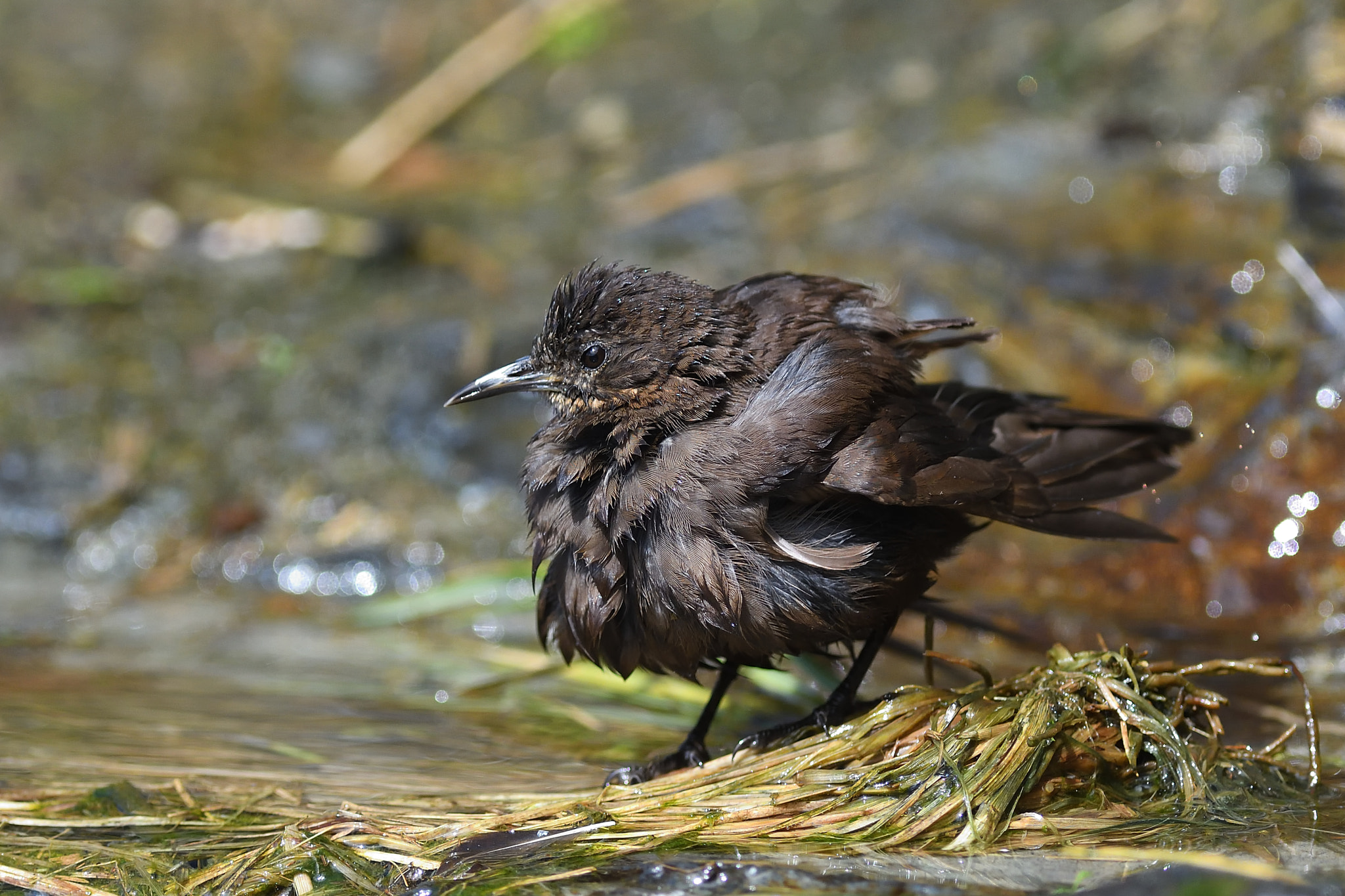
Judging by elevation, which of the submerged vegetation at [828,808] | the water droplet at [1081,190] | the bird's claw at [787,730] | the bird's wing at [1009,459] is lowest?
the submerged vegetation at [828,808]

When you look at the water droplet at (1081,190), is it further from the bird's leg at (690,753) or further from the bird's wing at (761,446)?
the bird's leg at (690,753)

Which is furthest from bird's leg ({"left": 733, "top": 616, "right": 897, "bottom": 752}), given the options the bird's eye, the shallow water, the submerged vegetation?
the bird's eye

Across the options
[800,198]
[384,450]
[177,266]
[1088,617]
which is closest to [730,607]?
[1088,617]

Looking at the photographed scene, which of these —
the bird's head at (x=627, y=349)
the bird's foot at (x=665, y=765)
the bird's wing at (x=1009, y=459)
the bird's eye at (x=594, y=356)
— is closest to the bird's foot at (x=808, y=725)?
the bird's foot at (x=665, y=765)

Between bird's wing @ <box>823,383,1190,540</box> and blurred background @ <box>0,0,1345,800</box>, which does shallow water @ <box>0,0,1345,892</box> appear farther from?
bird's wing @ <box>823,383,1190,540</box>

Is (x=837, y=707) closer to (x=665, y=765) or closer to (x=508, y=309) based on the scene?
(x=665, y=765)

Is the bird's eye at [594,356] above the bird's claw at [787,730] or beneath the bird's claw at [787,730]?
above

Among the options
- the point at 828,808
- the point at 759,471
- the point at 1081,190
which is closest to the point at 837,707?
the point at 828,808
